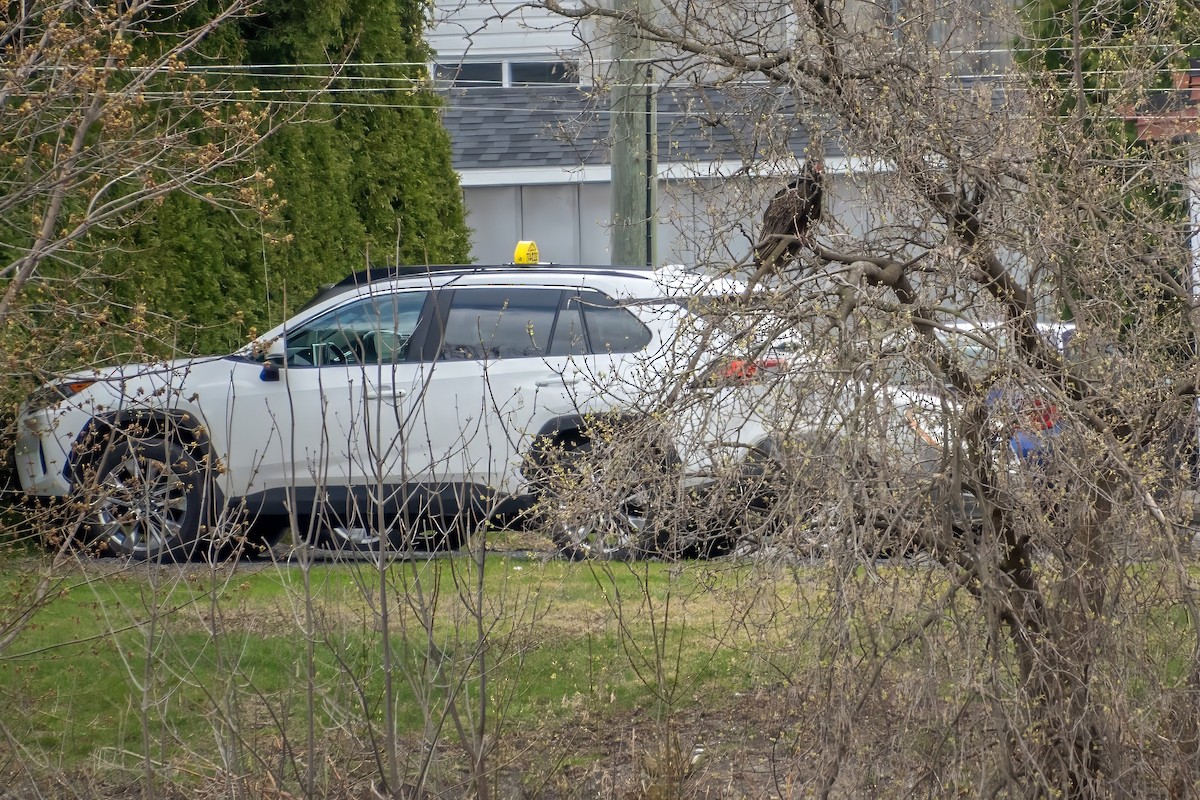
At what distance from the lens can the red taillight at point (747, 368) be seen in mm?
3975

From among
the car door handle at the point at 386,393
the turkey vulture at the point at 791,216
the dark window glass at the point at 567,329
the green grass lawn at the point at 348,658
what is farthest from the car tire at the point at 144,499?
the dark window glass at the point at 567,329

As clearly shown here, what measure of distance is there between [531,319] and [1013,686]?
4.53 metres

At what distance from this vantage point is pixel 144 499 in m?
4.18

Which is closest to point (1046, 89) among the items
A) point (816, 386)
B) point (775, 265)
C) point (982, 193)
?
point (982, 193)

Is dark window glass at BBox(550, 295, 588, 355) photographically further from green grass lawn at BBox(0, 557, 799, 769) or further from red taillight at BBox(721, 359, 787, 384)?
red taillight at BBox(721, 359, 787, 384)

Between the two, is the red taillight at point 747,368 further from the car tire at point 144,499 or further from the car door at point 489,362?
the car door at point 489,362

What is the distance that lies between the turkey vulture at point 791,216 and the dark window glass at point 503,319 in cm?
372

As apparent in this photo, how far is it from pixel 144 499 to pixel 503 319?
4.08 metres

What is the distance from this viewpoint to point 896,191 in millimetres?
4102

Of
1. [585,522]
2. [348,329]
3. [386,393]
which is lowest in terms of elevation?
[386,393]

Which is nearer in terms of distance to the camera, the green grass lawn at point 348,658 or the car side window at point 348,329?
the green grass lawn at point 348,658

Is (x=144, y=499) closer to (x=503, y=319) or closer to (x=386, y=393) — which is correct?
(x=386, y=393)

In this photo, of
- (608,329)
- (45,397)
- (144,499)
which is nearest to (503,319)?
(608,329)

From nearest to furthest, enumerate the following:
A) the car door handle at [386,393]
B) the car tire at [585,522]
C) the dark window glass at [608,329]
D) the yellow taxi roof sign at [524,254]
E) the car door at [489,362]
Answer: the car door handle at [386,393] < the car tire at [585,522] < the dark window glass at [608,329] < the car door at [489,362] < the yellow taxi roof sign at [524,254]
